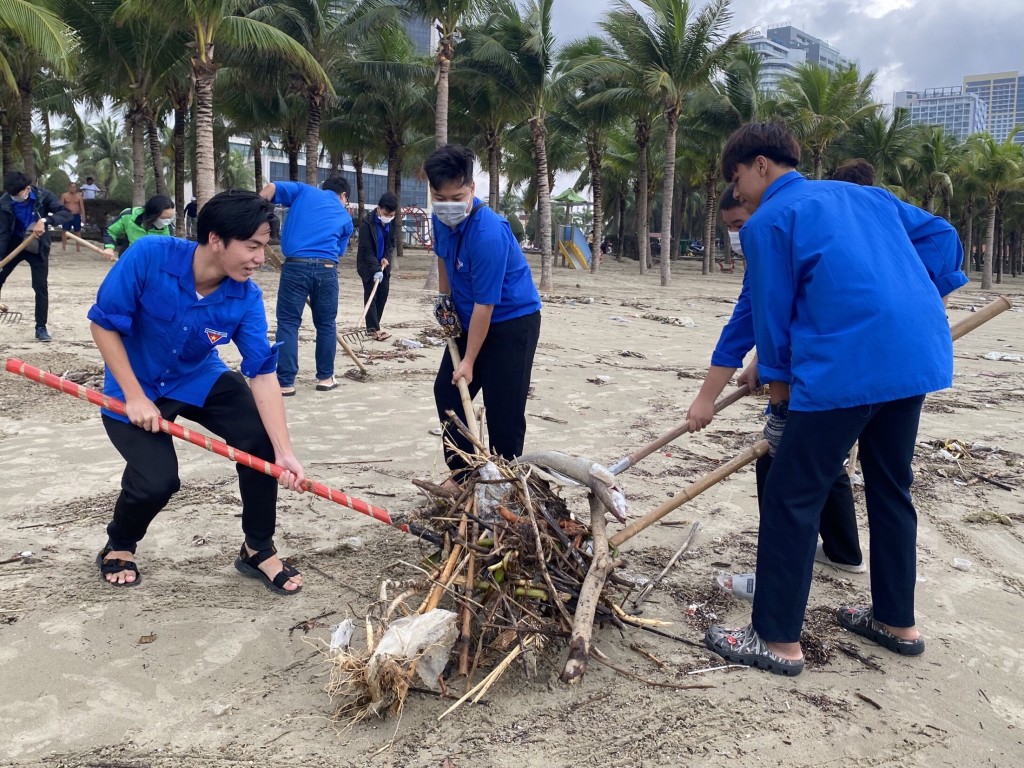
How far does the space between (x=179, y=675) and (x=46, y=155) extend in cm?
3934

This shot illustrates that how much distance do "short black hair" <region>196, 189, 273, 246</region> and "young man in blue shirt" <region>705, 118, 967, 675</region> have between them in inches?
65.7

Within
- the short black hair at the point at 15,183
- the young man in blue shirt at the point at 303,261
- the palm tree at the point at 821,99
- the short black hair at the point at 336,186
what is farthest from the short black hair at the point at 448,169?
the palm tree at the point at 821,99

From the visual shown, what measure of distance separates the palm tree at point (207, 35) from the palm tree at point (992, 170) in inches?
1137

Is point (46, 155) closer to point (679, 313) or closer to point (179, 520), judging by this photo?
point (679, 313)

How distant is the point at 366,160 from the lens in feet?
109

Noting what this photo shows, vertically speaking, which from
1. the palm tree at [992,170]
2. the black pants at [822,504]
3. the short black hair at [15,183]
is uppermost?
the palm tree at [992,170]

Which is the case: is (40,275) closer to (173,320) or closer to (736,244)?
(173,320)

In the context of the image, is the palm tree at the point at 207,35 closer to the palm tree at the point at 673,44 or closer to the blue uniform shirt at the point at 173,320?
the palm tree at the point at 673,44

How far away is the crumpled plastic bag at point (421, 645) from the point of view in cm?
231

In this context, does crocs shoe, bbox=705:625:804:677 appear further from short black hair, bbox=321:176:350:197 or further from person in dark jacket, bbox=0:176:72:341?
person in dark jacket, bbox=0:176:72:341

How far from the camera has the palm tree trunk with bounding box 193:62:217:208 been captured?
50.6 ft

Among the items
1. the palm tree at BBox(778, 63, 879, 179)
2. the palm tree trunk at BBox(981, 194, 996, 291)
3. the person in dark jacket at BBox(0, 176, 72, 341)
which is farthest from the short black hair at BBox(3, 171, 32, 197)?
the palm tree trunk at BBox(981, 194, 996, 291)

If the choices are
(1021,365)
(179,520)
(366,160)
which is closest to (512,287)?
(179,520)

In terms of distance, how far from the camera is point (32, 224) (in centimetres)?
835
